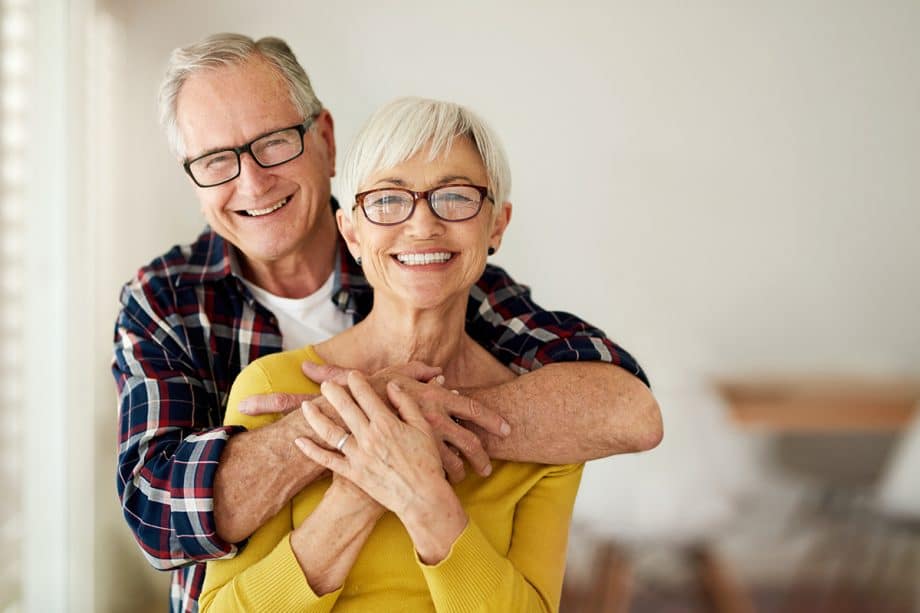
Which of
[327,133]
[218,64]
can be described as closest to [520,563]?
[327,133]

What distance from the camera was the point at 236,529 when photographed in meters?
1.26

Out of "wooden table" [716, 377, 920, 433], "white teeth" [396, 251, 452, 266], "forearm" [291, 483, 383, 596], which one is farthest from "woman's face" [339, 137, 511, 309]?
"wooden table" [716, 377, 920, 433]

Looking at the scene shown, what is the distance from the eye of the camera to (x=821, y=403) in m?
3.67

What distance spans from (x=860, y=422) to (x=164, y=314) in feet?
10.2

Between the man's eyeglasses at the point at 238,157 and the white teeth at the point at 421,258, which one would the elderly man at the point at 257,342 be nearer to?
the man's eyeglasses at the point at 238,157

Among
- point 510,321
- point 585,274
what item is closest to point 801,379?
point 585,274

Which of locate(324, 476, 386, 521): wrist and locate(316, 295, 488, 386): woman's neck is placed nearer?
locate(324, 476, 386, 521): wrist

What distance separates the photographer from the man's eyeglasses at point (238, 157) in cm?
159

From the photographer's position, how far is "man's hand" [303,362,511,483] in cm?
131

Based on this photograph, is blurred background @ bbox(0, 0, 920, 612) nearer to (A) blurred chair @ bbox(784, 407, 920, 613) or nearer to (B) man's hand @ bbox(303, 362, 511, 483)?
(A) blurred chair @ bbox(784, 407, 920, 613)

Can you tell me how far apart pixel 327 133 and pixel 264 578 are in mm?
898

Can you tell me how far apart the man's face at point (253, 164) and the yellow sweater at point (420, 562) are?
32cm

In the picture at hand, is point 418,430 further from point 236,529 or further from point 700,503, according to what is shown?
point 700,503

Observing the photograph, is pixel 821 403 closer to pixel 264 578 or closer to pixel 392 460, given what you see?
pixel 392 460
